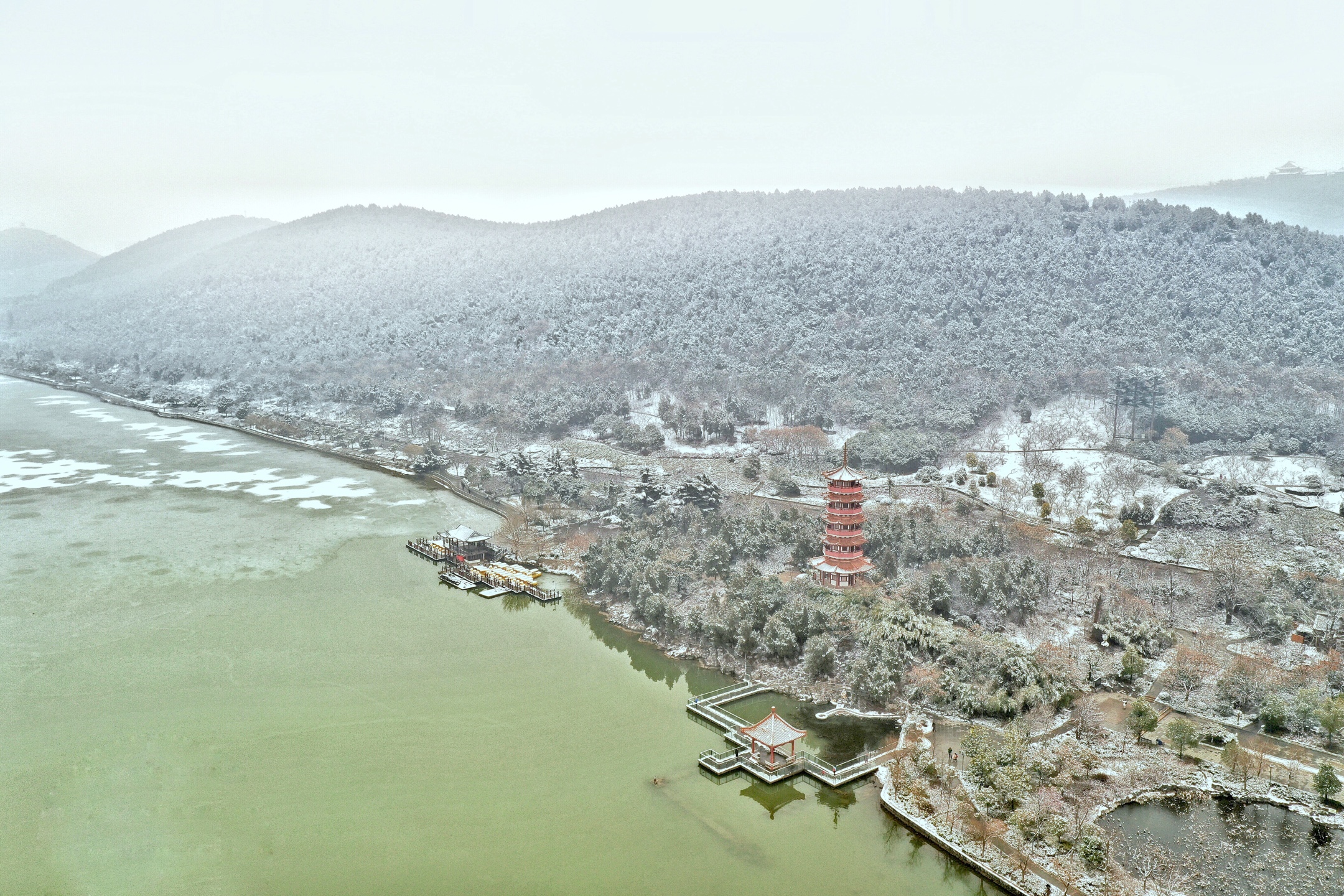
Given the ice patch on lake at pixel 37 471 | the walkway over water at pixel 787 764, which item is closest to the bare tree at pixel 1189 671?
the walkway over water at pixel 787 764

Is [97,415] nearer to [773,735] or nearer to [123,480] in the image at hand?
[123,480]

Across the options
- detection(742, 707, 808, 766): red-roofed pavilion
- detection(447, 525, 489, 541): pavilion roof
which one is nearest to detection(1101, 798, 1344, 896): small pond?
detection(742, 707, 808, 766): red-roofed pavilion

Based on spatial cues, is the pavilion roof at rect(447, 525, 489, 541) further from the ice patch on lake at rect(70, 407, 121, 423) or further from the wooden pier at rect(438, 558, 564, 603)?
the ice patch on lake at rect(70, 407, 121, 423)

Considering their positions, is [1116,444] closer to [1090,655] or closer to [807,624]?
[1090,655]

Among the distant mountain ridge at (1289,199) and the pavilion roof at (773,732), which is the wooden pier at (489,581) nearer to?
the pavilion roof at (773,732)

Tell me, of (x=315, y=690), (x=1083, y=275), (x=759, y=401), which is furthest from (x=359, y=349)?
(x=315, y=690)

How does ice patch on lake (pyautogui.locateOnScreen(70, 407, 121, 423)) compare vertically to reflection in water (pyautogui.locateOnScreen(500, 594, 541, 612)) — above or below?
above
